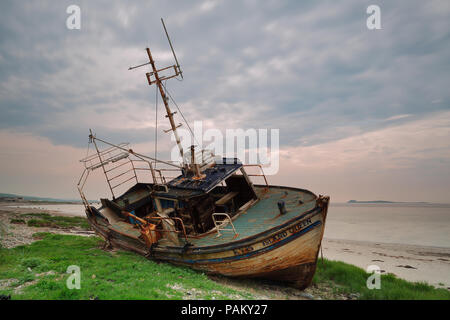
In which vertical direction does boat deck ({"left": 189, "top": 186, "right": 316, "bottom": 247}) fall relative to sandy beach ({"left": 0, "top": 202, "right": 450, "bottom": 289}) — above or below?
above

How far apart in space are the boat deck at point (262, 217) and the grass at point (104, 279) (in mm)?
1708

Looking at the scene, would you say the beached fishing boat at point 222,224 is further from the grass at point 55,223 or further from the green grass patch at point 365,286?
the grass at point 55,223

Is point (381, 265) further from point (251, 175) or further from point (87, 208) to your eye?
point (87, 208)

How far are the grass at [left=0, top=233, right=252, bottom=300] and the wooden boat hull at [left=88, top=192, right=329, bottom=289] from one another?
95cm

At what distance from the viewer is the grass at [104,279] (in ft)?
23.3

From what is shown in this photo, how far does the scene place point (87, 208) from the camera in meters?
17.1

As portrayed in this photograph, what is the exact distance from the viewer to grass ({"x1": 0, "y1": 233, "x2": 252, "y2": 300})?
709 centimetres

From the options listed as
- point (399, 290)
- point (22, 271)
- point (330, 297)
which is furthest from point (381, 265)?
point (22, 271)

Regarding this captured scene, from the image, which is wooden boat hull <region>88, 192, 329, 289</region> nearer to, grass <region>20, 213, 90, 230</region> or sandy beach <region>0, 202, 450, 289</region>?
sandy beach <region>0, 202, 450, 289</region>

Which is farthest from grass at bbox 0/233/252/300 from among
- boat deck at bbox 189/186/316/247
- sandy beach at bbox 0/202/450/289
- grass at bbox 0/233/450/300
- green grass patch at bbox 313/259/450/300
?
sandy beach at bbox 0/202/450/289

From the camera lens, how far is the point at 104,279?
880 cm

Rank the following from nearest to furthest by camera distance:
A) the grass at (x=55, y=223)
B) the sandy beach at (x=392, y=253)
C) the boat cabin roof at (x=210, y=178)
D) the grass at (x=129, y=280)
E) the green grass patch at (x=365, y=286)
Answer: the grass at (x=129, y=280) < the green grass patch at (x=365, y=286) < the boat cabin roof at (x=210, y=178) < the sandy beach at (x=392, y=253) < the grass at (x=55, y=223)

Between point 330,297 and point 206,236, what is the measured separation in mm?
6065

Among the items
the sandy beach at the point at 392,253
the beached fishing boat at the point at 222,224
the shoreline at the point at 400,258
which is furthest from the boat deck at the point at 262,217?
the sandy beach at the point at 392,253
